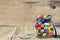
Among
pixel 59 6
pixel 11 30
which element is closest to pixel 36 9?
pixel 59 6

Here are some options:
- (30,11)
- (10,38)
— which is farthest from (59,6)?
(10,38)

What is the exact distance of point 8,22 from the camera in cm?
103

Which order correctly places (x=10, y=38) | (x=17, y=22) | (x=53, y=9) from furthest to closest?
1. (x=53, y=9)
2. (x=17, y=22)
3. (x=10, y=38)

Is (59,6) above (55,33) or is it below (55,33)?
above

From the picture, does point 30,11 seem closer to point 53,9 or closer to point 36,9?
point 36,9

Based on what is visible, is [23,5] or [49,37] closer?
[49,37]

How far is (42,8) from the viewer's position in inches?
44.9

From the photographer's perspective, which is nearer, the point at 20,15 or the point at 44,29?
the point at 44,29

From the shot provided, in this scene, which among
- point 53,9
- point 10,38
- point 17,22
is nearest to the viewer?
point 10,38

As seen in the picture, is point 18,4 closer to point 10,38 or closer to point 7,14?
point 7,14

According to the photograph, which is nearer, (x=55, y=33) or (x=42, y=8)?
(x=55, y=33)

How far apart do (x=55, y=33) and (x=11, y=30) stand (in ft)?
0.74

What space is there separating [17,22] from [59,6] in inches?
12.0

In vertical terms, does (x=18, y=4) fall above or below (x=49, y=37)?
above
